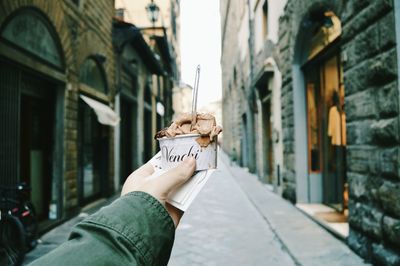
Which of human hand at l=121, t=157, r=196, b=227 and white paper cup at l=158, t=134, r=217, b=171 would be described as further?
white paper cup at l=158, t=134, r=217, b=171

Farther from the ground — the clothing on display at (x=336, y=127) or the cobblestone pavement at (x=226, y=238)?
the clothing on display at (x=336, y=127)

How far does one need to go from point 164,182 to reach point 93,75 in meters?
8.23

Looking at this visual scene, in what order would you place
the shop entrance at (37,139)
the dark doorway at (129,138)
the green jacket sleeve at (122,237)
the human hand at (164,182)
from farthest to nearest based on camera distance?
the dark doorway at (129,138), the shop entrance at (37,139), the human hand at (164,182), the green jacket sleeve at (122,237)

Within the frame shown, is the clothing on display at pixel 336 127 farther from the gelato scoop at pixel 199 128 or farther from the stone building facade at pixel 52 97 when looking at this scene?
the gelato scoop at pixel 199 128

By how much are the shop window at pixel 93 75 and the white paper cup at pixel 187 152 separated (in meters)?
7.01

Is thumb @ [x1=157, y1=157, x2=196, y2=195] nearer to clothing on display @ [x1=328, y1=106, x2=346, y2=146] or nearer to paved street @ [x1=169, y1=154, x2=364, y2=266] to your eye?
paved street @ [x1=169, y1=154, x2=364, y2=266]

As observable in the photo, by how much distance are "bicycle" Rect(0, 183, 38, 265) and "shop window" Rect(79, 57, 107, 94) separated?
11.6 feet

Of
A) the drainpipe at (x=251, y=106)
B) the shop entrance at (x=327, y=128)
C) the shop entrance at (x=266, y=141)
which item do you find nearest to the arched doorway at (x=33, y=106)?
the shop entrance at (x=327, y=128)

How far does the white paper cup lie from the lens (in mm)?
1366

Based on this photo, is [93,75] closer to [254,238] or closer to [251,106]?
[254,238]

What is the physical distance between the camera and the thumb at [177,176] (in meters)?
1.13

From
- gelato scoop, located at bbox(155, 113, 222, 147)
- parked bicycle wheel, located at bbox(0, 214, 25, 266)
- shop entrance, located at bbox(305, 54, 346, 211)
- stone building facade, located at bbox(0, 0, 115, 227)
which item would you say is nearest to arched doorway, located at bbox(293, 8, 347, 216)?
shop entrance, located at bbox(305, 54, 346, 211)

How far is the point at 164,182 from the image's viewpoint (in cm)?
114

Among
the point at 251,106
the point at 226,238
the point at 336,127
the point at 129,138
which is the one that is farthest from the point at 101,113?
the point at 251,106
